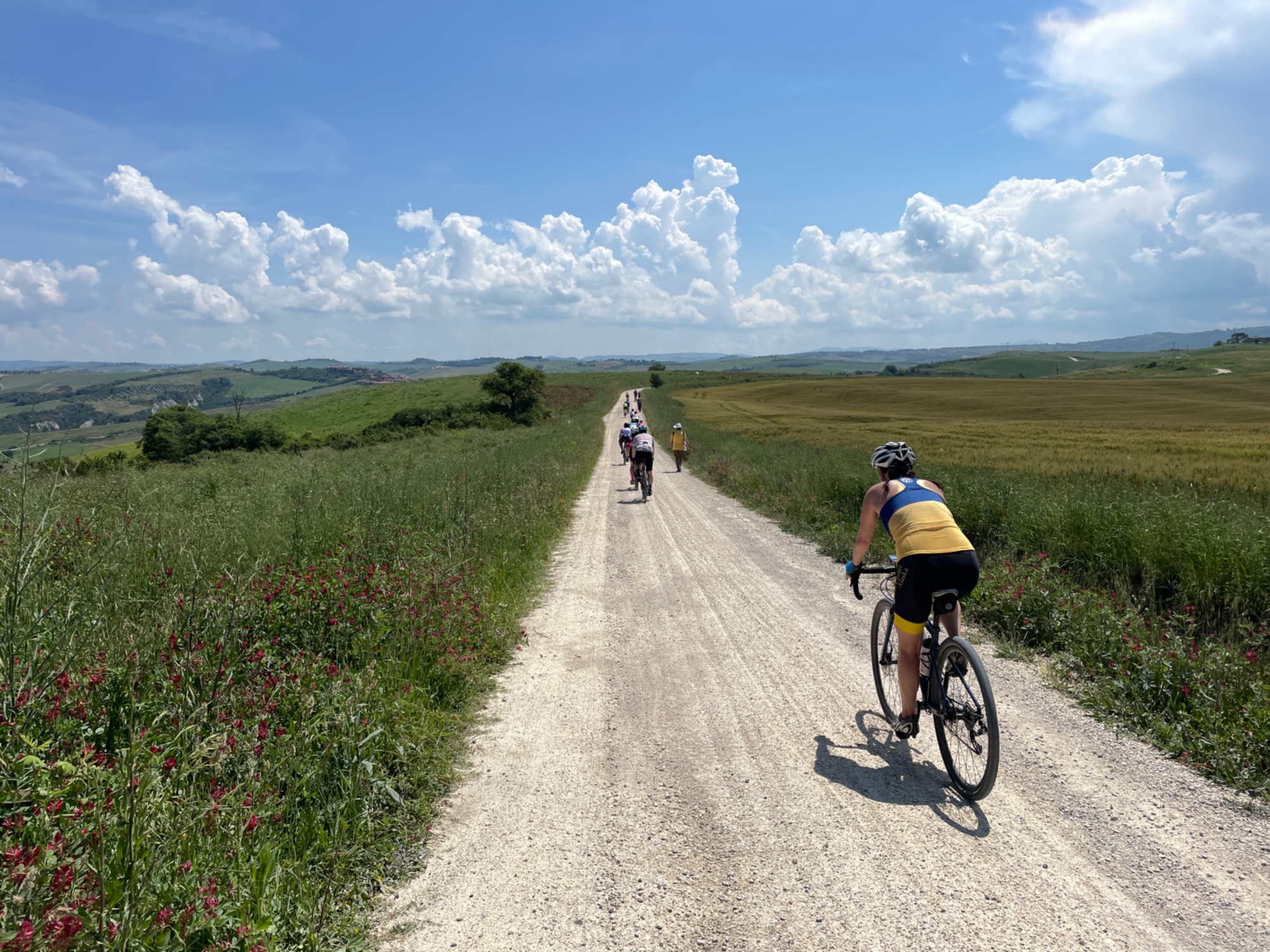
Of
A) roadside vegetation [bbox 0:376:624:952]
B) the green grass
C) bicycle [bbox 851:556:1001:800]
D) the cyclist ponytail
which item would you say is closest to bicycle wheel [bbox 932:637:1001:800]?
bicycle [bbox 851:556:1001:800]

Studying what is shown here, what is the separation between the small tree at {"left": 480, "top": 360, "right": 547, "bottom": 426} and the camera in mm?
70000

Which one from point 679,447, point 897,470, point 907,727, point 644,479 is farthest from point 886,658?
point 679,447

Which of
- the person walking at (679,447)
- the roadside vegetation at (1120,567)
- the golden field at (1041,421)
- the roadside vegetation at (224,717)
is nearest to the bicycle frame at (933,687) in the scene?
the roadside vegetation at (1120,567)

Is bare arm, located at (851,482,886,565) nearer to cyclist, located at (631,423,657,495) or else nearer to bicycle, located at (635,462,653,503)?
cyclist, located at (631,423,657,495)

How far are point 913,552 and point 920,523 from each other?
199 mm

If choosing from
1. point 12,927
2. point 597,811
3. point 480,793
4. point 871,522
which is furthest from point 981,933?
point 12,927

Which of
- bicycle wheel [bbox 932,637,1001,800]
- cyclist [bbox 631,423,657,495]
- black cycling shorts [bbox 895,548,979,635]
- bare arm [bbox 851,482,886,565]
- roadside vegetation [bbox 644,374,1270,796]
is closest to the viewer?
bicycle wheel [bbox 932,637,1001,800]

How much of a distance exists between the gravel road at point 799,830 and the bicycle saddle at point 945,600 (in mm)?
1129

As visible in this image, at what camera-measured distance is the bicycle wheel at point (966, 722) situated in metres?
3.77

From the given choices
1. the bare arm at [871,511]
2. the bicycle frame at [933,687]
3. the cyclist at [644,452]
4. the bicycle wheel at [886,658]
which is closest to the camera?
the bicycle frame at [933,687]

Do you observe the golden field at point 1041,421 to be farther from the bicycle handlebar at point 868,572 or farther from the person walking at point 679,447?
the bicycle handlebar at point 868,572

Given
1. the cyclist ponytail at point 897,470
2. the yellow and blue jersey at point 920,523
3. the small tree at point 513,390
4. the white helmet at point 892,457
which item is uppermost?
the small tree at point 513,390

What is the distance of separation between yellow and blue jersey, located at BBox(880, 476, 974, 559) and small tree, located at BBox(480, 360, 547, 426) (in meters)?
65.8

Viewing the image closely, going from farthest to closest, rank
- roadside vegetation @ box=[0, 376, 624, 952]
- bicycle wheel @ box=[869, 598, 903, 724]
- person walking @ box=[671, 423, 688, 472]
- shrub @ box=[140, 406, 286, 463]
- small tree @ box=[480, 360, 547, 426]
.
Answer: small tree @ box=[480, 360, 547, 426] < shrub @ box=[140, 406, 286, 463] < person walking @ box=[671, 423, 688, 472] < bicycle wheel @ box=[869, 598, 903, 724] < roadside vegetation @ box=[0, 376, 624, 952]
